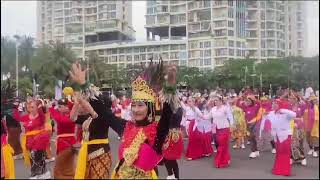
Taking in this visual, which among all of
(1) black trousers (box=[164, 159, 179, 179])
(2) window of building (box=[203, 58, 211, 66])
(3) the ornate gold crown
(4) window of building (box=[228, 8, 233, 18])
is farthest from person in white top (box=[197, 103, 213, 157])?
(4) window of building (box=[228, 8, 233, 18])

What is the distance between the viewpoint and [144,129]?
4406 millimetres

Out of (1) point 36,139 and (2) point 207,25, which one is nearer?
(1) point 36,139

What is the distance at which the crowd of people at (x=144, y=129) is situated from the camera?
14.4 ft

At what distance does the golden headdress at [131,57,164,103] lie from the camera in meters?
4.47

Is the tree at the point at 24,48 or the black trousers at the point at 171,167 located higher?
the tree at the point at 24,48

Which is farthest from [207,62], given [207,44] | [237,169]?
[237,169]

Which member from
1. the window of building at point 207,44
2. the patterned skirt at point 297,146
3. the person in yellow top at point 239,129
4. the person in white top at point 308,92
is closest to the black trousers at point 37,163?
the person in white top at point 308,92

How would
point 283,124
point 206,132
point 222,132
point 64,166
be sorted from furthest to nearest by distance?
1. point 206,132
2. point 222,132
3. point 283,124
4. point 64,166

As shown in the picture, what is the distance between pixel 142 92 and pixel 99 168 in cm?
120

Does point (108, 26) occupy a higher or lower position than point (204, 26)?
higher

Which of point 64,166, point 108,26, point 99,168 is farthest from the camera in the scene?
point 108,26

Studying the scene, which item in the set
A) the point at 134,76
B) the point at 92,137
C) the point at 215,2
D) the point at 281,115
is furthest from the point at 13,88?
the point at 215,2

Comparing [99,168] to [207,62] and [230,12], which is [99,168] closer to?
[207,62]

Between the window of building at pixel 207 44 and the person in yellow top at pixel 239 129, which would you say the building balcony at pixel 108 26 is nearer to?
the window of building at pixel 207 44
